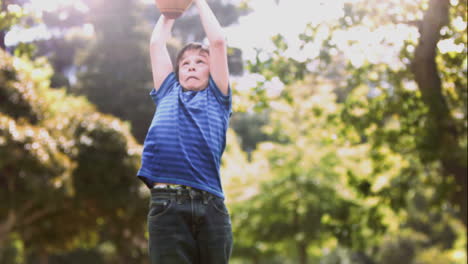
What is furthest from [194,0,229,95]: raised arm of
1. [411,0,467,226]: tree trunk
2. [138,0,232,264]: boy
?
[411,0,467,226]: tree trunk

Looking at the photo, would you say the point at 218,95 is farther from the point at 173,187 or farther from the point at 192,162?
the point at 173,187

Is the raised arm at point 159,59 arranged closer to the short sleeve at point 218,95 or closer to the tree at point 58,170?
the short sleeve at point 218,95

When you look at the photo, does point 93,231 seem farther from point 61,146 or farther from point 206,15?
point 206,15

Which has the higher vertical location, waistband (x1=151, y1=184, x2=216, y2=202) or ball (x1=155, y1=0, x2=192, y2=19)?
ball (x1=155, y1=0, x2=192, y2=19)

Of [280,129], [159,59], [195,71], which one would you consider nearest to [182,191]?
[195,71]

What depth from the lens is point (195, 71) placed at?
10.3 ft

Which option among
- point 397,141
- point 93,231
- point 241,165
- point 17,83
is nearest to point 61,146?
point 17,83

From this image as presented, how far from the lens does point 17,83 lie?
44.3 ft

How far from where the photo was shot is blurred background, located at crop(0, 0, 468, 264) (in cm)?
735

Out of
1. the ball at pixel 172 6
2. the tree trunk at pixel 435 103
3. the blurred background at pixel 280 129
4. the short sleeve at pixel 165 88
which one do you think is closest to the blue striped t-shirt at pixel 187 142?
the short sleeve at pixel 165 88

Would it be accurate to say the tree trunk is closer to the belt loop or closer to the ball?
the ball

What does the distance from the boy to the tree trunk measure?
4.23 m

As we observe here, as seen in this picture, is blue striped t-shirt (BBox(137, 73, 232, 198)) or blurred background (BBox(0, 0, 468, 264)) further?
blurred background (BBox(0, 0, 468, 264))

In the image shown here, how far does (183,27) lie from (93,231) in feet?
43.1
